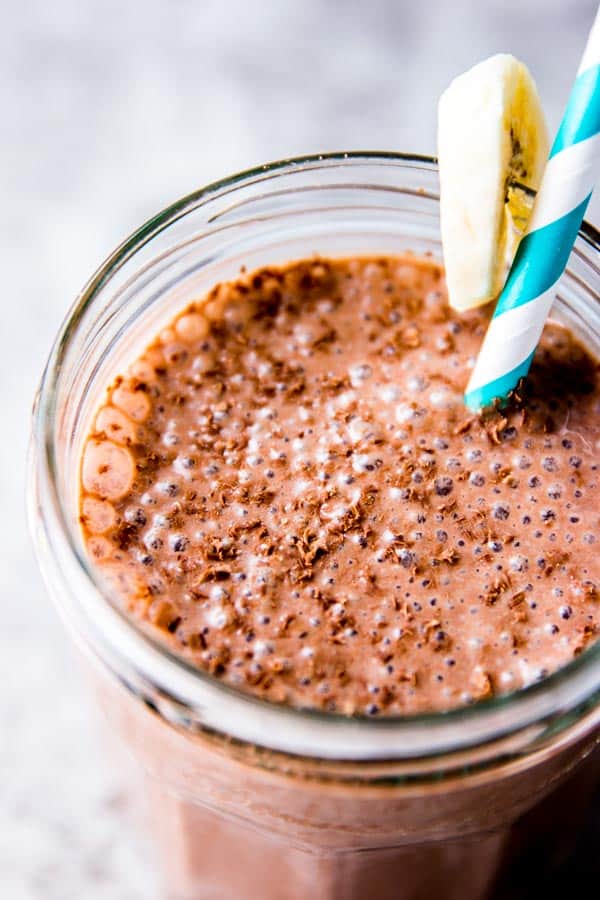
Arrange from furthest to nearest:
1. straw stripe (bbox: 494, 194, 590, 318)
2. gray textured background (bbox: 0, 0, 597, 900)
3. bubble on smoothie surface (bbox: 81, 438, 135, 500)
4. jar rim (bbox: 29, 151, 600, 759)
Result: gray textured background (bbox: 0, 0, 597, 900), bubble on smoothie surface (bbox: 81, 438, 135, 500), straw stripe (bbox: 494, 194, 590, 318), jar rim (bbox: 29, 151, 600, 759)

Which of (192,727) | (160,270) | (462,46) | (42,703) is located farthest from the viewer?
(462,46)

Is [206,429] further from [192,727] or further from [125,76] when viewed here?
[125,76]

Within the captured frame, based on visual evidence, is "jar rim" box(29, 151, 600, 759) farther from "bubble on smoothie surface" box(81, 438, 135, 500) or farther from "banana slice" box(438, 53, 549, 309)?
"banana slice" box(438, 53, 549, 309)

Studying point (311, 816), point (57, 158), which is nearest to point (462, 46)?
point (57, 158)

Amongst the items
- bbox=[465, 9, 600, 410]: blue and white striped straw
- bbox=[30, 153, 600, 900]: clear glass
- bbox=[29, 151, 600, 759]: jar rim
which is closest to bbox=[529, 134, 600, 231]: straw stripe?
bbox=[465, 9, 600, 410]: blue and white striped straw

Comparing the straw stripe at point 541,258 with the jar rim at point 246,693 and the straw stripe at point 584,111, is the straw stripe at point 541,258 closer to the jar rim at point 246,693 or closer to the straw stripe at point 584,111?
the straw stripe at point 584,111

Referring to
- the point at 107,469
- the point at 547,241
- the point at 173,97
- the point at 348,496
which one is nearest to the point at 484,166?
the point at 547,241
